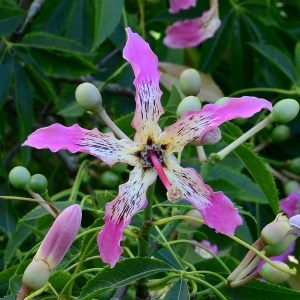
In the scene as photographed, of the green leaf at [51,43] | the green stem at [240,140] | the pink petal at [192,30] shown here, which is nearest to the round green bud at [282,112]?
the green stem at [240,140]

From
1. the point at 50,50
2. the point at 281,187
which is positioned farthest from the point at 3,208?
the point at 281,187

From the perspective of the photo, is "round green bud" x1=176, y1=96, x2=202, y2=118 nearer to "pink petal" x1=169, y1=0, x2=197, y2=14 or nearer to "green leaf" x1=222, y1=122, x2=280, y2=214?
"green leaf" x1=222, y1=122, x2=280, y2=214

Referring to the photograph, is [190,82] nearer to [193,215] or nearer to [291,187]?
[193,215]

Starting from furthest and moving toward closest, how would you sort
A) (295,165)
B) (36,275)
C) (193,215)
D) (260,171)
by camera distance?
(295,165) < (193,215) < (260,171) < (36,275)

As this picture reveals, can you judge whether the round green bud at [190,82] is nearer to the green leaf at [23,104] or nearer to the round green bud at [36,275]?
the round green bud at [36,275]

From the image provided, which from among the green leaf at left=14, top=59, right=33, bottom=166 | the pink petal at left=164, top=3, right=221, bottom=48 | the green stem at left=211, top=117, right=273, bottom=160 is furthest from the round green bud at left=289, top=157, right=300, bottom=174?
the green stem at left=211, top=117, right=273, bottom=160

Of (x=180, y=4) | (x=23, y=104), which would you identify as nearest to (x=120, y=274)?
(x=23, y=104)
